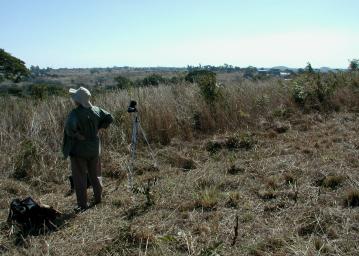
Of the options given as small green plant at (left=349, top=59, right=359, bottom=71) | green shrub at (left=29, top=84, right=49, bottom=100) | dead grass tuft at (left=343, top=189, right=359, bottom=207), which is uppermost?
small green plant at (left=349, top=59, right=359, bottom=71)

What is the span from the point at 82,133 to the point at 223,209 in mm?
1984

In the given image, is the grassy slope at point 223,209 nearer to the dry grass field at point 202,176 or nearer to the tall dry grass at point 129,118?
the dry grass field at point 202,176

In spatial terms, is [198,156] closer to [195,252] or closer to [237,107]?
[237,107]

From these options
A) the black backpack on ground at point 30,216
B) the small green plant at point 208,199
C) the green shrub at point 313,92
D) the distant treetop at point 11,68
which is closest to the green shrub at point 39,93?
the black backpack on ground at point 30,216

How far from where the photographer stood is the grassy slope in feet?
13.0

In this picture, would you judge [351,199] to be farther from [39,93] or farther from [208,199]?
[39,93]

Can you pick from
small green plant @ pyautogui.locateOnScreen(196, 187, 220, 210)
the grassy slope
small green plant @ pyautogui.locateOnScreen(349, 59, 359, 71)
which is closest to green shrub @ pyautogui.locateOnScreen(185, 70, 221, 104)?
the grassy slope

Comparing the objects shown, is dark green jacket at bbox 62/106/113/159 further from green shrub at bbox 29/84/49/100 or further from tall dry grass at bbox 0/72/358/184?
green shrub at bbox 29/84/49/100

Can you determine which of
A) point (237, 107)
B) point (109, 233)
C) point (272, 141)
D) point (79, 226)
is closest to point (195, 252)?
point (109, 233)

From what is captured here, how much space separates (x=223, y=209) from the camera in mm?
4879

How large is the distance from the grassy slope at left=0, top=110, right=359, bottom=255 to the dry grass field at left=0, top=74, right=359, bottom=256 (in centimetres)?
1

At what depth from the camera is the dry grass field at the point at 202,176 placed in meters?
4.11

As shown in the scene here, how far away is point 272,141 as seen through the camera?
819 cm

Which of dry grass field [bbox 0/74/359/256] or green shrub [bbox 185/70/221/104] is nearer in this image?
dry grass field [bbox 0/74/359/256]
